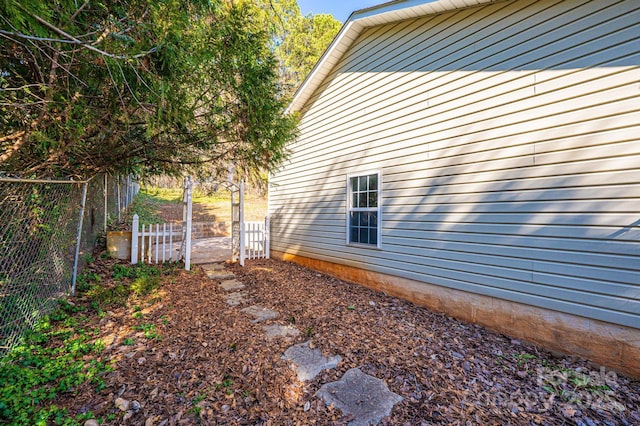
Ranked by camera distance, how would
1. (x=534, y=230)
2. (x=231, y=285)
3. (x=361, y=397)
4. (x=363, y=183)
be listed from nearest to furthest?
(x=361, y=397), (x=534, y=230), (x=231, y=285), (x=363, y=183)

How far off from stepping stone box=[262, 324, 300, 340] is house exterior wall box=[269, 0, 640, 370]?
2164 millimetres

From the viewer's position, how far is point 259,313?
3.81 metres

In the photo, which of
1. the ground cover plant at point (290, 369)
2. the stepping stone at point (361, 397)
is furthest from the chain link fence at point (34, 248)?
the stepping stone at point (361, 397)

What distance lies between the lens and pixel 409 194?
14.5 feet

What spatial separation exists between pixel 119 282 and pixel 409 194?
5.30 m

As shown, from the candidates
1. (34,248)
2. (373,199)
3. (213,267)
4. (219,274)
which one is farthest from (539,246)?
(213,267)

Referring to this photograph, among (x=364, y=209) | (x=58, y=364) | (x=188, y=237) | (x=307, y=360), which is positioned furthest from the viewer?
(x=188, y=237)

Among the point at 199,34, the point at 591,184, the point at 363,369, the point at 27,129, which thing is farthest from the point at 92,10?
the point at 591,184

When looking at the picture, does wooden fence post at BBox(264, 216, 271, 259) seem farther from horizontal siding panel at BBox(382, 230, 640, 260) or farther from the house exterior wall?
horizontal siding panel at BBox(382, 230, 640, 260)

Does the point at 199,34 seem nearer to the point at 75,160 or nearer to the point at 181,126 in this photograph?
the point at 181,126

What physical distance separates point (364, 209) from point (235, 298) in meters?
2.95

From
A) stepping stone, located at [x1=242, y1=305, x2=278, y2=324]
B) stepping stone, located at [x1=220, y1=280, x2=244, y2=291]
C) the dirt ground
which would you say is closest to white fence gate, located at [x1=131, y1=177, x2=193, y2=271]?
stepping stone, located at [x1=220, y1=280, x2=244, y2=291]

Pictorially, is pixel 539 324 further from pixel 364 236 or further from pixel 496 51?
pixel 496 51

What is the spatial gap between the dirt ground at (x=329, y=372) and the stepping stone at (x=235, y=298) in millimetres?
213
